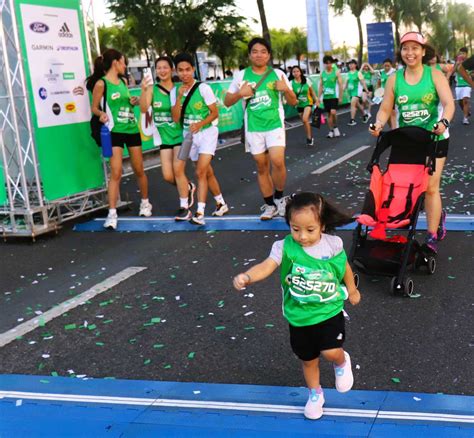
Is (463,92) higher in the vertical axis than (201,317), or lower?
higher

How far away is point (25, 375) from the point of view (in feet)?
13.3

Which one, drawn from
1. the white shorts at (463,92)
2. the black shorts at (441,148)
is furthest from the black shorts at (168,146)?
the white shorts at (463,92)

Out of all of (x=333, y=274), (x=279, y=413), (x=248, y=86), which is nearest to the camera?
(x=333, y=274)

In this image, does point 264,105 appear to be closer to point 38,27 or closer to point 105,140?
point 105,140

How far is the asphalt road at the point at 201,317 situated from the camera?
3.90 meters

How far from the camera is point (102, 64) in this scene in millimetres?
7867

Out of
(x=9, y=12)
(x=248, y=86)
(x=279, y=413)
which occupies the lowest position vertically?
(x=279, y=413)

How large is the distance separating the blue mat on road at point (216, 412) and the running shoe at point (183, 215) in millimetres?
4158

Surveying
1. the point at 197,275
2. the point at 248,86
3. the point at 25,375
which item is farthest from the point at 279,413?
the point at 248,86

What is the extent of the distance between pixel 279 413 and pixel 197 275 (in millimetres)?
2546

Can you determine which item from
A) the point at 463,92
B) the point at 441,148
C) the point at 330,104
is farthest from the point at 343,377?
the point at 463,92

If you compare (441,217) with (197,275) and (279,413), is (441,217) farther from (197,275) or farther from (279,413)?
(279,413)

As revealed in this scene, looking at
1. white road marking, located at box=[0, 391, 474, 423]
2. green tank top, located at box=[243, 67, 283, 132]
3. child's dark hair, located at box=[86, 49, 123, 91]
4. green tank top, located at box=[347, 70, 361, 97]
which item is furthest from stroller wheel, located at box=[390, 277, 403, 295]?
green tank top, located at box=[347, 70, 361, 97]

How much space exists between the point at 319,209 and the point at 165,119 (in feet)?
16.5
